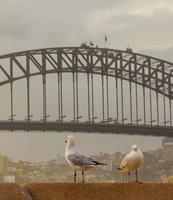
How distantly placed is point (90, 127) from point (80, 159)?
53370 mm

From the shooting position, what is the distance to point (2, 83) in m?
61.2

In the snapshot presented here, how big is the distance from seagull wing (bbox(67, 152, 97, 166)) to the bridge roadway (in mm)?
47616

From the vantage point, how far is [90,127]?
60.7 metres

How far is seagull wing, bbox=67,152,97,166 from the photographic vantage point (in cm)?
729

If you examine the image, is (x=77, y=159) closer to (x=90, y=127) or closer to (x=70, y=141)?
(x=70, y=141)

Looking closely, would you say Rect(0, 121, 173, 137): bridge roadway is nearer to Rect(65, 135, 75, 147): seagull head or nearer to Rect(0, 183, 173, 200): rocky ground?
Rect(65, 135, 75, 147): seagull head

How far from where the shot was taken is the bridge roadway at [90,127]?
5603 centimetres

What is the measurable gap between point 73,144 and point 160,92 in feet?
204

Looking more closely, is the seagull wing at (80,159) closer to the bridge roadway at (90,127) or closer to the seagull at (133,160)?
the seagull at (133,160)

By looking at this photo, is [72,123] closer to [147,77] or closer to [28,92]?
[28,92]

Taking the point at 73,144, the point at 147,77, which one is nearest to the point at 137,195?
the point at 73,144

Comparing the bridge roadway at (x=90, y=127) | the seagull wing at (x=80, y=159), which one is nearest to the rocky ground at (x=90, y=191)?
the seagull wing at (x=80, y=159)

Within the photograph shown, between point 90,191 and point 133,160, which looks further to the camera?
point 133,160

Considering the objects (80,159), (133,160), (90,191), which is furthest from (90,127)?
(90,191)
